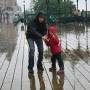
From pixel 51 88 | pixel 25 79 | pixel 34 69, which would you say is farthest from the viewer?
pixel 34 69

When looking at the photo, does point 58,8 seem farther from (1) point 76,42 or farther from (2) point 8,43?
(1) point 76,42

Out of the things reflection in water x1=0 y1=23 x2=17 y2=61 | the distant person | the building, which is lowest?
the building

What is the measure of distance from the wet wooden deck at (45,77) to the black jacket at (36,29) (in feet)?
3.03

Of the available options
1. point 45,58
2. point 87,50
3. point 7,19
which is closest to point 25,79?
point 45,58

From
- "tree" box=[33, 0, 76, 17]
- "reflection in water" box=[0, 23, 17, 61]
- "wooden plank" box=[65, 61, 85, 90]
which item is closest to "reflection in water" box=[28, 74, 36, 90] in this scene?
"wooden plank" box=[65, 61, 85, 90]

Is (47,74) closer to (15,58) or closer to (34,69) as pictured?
(34,69)

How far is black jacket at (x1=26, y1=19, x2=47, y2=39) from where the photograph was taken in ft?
35.8

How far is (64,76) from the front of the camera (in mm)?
10242

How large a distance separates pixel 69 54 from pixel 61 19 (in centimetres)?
2387

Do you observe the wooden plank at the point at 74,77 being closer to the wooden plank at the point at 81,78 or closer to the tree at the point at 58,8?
the wooden plank at the point at 81,78

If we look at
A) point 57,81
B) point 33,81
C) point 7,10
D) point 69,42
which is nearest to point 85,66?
point 57,81

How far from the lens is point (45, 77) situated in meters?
10.2

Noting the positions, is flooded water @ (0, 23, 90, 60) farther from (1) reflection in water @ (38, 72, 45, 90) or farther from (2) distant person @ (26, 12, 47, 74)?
(1) reflection in water @ (38, 72, 45, 90)

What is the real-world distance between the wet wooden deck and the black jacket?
92cm
